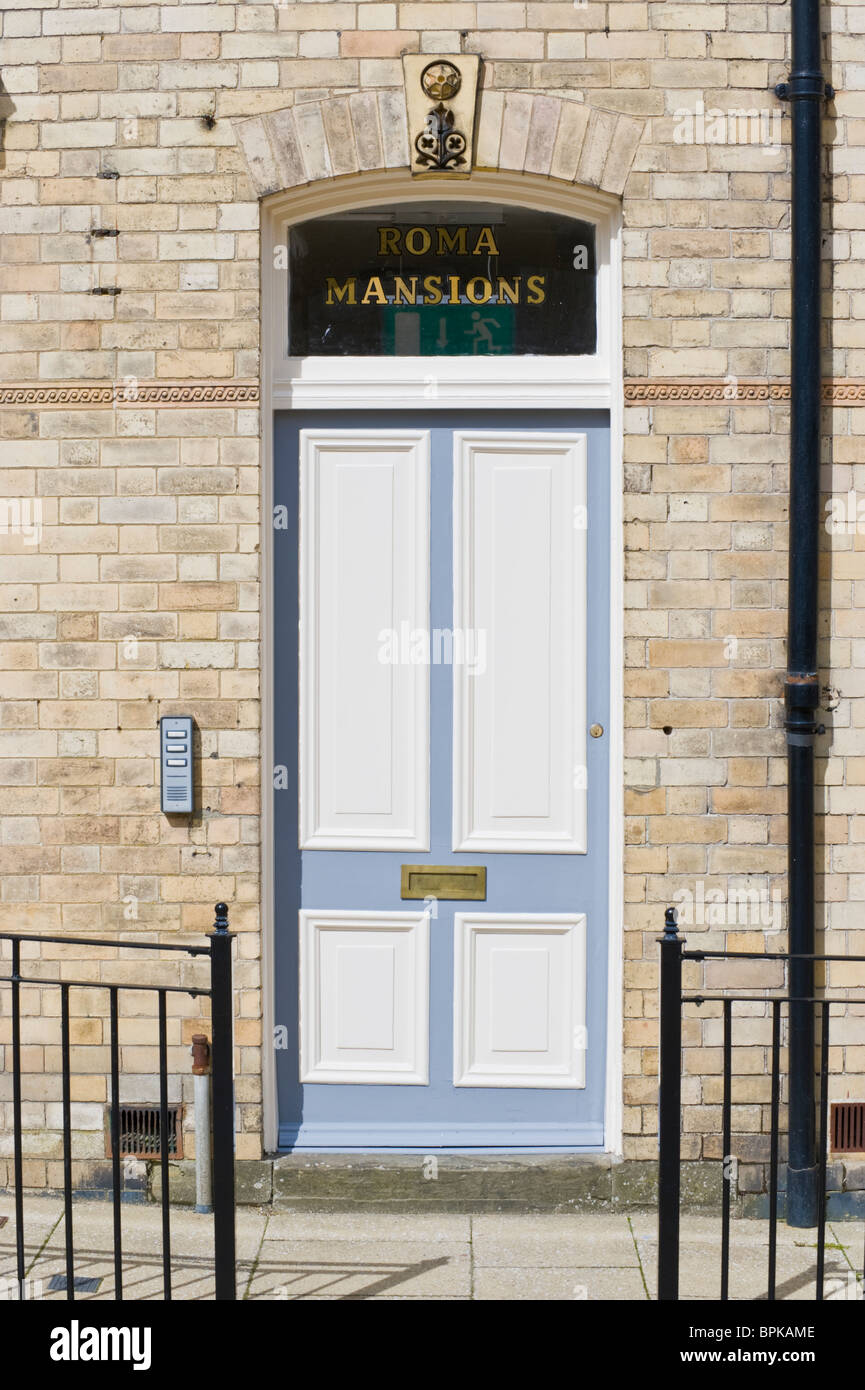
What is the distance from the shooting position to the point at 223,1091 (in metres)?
3.34

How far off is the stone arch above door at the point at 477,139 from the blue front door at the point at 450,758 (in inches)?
34.0

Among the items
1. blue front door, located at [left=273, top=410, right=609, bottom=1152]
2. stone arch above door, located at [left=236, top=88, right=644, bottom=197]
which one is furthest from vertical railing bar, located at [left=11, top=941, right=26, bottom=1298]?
stone arch above door, located at [left=236, top=88, right=644, bottom=197]

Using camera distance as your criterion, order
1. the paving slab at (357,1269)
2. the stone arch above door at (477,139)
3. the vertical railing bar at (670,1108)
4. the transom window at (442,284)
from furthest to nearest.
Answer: the transom window at (442,284), the stone arch above door at (477,139), the paving slab at (357,1269), the vertical railing bar at (670,1108)

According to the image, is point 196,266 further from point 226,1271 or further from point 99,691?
point 226,1271

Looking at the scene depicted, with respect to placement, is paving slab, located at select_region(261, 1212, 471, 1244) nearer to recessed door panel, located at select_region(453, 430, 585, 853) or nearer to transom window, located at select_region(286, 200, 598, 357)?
recessed door panel, located at select_region(453, 430, 585, 853)

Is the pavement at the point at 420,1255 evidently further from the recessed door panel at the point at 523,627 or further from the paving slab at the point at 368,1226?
the recessed door panel at the point at 523,627

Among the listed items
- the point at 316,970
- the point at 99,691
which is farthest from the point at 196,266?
the point at 316,970

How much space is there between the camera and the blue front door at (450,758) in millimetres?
4699

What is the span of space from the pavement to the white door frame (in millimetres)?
390

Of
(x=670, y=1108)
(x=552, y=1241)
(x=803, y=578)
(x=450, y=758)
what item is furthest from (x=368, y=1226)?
(x=803, y=578)

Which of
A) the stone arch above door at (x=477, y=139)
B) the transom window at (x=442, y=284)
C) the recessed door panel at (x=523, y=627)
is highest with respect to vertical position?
the stone arch above door at (x=477, y=139)

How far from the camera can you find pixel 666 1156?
11.0ft

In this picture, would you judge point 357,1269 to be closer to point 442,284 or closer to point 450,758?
point 450,758

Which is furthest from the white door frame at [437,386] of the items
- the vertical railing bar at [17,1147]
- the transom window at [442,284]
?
the vertical railing bar at [17,1147]
